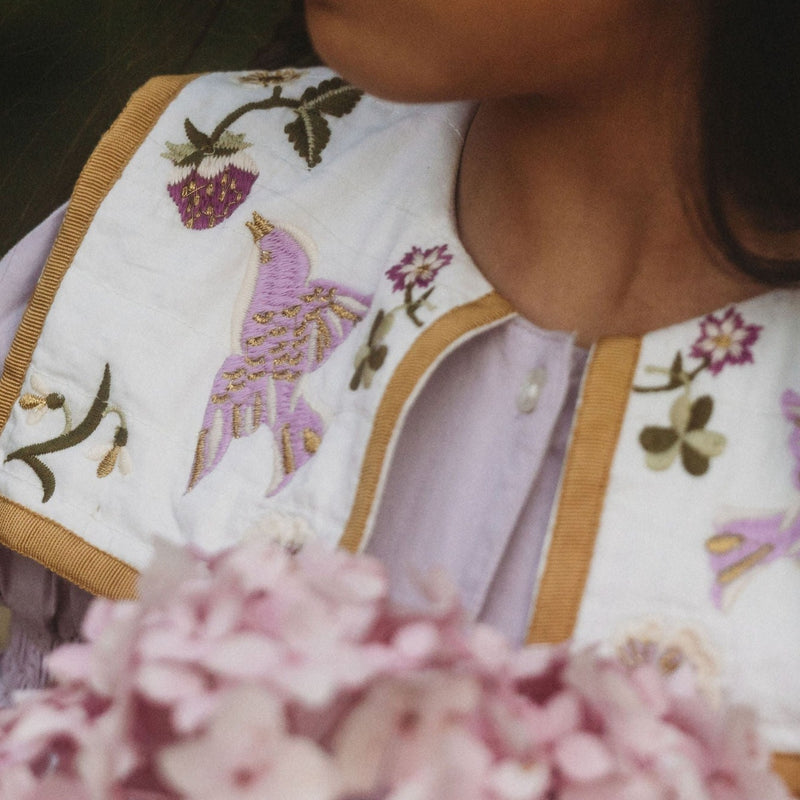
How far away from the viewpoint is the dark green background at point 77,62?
0.68 m

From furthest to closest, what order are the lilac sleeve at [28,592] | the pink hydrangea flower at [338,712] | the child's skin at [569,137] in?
the lilac sleeve at [28,592]
the child's skin at [569,137]
the pink hydrangea flower at [338,712]

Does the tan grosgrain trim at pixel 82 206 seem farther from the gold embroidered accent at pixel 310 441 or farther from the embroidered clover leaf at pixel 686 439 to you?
the embroidered clover leaf at pixel 686 439

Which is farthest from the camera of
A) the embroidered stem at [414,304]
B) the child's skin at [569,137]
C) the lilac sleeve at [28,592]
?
the lilac sleeve at [28,592]

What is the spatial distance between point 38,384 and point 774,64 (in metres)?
0.52

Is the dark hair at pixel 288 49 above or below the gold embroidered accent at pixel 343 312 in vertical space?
above

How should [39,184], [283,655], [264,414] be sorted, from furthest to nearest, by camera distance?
1. [39,184]
2. [264,414]
3. [283,655]

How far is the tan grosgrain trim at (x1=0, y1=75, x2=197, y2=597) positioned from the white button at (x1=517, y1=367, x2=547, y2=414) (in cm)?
27

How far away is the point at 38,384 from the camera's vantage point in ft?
2.11

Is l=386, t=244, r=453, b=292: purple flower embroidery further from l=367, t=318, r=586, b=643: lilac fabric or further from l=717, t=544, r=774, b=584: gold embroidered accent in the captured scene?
l=717, t=544, r=774, b=584: gold embroidered accent

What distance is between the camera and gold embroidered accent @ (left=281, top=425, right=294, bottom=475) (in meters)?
0.56

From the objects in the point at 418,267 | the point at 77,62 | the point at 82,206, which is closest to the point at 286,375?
the point at 418,267

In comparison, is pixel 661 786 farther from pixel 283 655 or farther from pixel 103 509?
pixel 103 509

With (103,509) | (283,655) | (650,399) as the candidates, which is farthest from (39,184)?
(283,655)

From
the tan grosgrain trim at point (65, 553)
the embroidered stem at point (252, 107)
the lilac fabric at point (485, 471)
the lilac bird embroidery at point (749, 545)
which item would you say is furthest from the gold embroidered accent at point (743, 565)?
the embroidered stem at point (252, 107)
